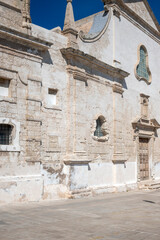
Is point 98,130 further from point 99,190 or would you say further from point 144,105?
point 144,105

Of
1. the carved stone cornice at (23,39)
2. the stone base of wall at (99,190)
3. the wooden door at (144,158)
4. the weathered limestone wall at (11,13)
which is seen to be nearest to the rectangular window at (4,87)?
the carved stone cornice at (23,39)

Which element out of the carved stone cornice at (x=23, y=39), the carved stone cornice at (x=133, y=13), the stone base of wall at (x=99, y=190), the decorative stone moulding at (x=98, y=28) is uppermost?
the carved stone cornice at (x=133, y=13)

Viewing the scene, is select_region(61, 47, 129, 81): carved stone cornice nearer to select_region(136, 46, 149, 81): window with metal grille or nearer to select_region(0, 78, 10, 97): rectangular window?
select_region(136, 46, 149, 81): window with metal grille

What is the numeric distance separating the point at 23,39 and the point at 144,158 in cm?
914

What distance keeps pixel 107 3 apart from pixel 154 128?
675 centimetres

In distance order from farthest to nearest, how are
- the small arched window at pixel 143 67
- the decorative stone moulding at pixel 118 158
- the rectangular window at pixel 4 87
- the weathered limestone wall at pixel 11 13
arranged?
the small arched window at pixel 143 67 < the decorative stone moulding at pixel 118 158 < the weathered limestone wall at pixel 11 13 < the rectangular window at pixel 4 87

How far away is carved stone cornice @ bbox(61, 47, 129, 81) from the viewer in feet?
35.2

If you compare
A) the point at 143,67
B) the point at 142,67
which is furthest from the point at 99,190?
the point at 143,67

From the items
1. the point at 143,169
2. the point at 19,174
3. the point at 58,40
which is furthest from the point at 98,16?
the point at 19,174

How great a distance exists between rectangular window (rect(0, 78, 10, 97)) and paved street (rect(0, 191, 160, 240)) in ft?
10.2

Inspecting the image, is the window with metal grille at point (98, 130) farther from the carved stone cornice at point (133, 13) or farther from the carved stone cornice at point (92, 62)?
the carved stone cornice at point (133, 13)

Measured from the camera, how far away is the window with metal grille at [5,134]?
8587mm

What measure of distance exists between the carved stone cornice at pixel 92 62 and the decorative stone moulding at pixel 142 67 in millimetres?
1856

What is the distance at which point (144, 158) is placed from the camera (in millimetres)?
15445
